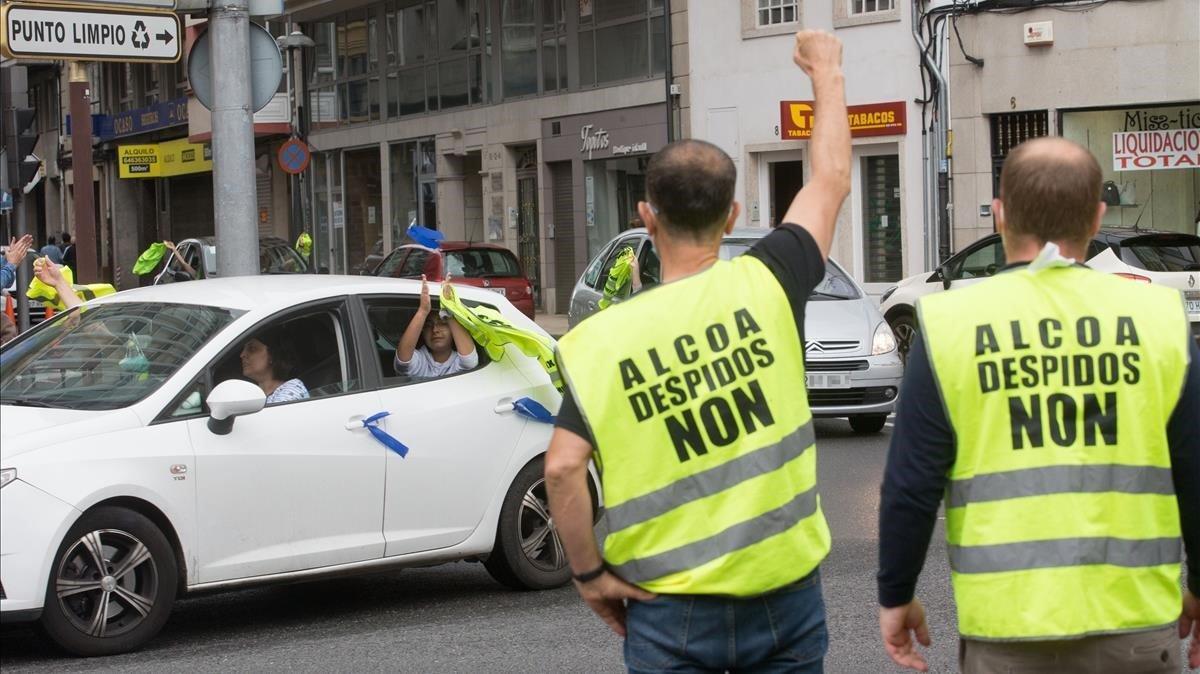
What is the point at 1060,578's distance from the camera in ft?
10.5

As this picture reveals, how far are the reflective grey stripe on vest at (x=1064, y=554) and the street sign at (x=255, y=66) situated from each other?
32.6 feet

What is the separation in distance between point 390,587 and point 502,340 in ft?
4.76

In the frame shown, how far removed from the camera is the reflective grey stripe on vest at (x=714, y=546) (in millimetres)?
3336

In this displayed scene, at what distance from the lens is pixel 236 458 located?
7.09 metres

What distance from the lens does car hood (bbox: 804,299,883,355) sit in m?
14.3

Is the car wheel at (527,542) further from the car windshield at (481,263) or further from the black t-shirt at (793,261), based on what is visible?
the car windshield at (481,263)

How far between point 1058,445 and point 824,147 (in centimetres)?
88

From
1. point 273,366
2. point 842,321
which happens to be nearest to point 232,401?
point 273,366

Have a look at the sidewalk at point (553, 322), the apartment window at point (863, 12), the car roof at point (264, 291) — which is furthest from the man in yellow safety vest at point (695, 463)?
the sidewalk at point (553, 322)

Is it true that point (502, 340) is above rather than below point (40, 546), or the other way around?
above

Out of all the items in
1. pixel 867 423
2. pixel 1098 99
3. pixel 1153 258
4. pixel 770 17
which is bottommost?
pixel 867 423

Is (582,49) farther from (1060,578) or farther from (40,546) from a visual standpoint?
(1060,578)

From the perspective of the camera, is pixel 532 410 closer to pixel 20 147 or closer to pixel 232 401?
pixel 232 401

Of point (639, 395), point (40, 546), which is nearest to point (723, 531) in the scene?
point (639, 395)
